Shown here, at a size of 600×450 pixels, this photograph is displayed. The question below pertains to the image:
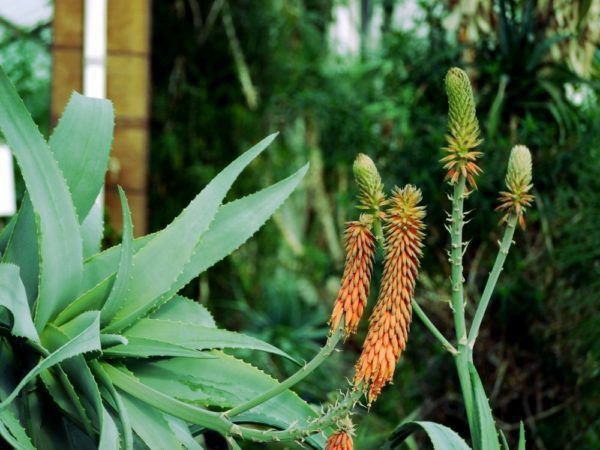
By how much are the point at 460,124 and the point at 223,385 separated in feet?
1.42

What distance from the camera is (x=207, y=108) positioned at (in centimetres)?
590

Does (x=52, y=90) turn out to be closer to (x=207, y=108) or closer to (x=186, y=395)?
(x=207, y=108)

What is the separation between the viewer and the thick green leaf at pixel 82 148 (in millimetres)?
1328

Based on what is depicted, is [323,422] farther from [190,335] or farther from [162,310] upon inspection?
[162,310]

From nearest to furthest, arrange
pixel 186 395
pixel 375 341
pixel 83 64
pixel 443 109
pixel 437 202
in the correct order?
1. pixel 375 341
2. pixel 186 395
3. pixel 437 202
4. pixel 443 109
5. pixel 83 64

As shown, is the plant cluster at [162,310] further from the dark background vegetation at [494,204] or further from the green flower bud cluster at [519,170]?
the dark background vegetation at [494,204]

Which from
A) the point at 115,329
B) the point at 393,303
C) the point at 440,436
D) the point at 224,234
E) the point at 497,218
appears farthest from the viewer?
the point at 497,218

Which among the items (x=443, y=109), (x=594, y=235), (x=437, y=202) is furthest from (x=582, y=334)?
(x=443, y=109)

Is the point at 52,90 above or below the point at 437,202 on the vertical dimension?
above

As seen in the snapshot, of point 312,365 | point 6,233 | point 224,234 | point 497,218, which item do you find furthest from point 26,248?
point 497,218

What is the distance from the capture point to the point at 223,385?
122 centimetres

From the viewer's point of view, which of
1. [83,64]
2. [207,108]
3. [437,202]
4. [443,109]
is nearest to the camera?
[437,202]

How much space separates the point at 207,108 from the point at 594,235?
361cm

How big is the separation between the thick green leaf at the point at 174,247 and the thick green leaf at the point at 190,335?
0.07 ft
